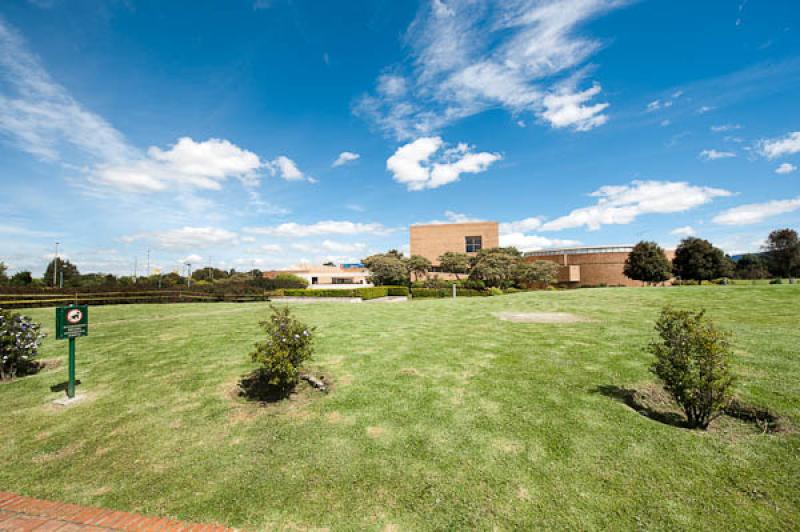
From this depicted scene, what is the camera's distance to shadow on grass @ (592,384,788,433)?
462cm

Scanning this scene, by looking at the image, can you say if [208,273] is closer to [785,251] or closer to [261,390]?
[261,390]

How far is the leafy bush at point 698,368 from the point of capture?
14.3 ft

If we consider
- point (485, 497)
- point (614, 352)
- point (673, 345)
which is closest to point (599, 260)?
point (614, 352)

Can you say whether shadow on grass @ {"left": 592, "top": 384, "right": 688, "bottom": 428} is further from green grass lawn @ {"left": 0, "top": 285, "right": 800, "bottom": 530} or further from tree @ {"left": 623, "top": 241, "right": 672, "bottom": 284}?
tree @ {"left": 623, "top": 241, "right": 672, "bottom": 284}

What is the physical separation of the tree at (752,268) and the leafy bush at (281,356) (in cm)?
8978

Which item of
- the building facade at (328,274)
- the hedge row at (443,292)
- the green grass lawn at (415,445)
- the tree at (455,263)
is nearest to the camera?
the green grass lawn at (415,445)

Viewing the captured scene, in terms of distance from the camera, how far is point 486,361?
289 inches

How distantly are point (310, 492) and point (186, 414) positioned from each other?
3192mm

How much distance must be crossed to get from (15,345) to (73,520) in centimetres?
662

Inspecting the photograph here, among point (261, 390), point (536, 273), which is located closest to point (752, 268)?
point (536, 273)

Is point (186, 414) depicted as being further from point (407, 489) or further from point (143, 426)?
point (407, 489)

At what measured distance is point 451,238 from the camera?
53938mm

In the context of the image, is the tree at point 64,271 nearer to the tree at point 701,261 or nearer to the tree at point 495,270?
the tree at point 495,270

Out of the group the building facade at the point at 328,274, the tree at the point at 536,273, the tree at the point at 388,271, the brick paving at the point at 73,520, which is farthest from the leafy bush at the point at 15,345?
the building facade at the point at 328,274
